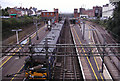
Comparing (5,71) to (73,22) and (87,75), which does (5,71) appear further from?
(73,22)

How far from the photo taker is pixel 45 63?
6348mm

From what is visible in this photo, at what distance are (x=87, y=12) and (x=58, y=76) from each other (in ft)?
159

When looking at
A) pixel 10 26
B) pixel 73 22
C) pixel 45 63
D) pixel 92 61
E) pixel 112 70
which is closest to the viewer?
pixel 45 63

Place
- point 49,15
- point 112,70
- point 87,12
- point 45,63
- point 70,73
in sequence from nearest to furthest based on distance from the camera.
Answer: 1. point 45,63
2. point 70,73
3. point 112,70
4. point 49,15
5. point 87,12

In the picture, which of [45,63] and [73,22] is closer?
[45,63]

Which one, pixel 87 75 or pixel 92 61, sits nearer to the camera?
pixel 87 75

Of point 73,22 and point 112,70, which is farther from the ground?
point 73,22

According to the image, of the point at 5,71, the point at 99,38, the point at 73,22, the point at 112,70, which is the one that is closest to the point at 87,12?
the point at 73,22

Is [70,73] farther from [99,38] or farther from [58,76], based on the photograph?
[99,38]

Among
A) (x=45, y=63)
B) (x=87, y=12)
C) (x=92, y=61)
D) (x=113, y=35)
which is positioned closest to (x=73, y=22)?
(x=87, y=12)

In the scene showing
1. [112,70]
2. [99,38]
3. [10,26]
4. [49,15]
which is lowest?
[112,70]

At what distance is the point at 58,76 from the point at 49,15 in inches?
1115

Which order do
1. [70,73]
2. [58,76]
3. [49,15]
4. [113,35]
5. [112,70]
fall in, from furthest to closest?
1. [49,15]
2. [113,35]
3. [112,70]
4. [70,73]
5. [58,76]

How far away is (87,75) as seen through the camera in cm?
956
